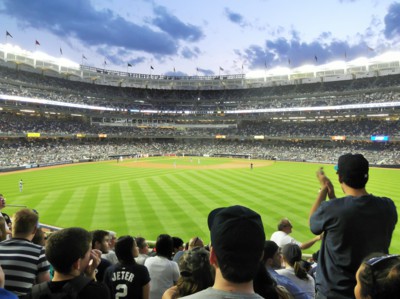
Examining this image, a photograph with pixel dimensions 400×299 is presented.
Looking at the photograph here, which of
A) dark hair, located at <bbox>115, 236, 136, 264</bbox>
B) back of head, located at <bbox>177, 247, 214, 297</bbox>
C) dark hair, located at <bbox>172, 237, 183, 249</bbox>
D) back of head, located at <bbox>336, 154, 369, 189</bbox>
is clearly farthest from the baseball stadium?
back of head, located at <bbox>336, 154, 369, 189</bbox>

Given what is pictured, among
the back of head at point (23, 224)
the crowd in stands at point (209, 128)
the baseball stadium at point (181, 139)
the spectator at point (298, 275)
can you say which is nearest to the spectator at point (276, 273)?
the spectator at point (298, 275)

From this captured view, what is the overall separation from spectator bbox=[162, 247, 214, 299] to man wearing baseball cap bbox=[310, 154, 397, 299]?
1.62 m

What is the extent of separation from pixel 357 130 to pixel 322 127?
989 cm

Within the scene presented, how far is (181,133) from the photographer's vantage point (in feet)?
330

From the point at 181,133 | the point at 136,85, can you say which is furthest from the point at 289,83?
the point at 136,85

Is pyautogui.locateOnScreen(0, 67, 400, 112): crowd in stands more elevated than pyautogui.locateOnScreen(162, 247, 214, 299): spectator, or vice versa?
pyautogui.locateOnScreen(0, 67, 400, 112): crowd in stands

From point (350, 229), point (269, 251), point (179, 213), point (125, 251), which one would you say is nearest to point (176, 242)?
point (125, 251)

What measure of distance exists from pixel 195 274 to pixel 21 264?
2.66 metres

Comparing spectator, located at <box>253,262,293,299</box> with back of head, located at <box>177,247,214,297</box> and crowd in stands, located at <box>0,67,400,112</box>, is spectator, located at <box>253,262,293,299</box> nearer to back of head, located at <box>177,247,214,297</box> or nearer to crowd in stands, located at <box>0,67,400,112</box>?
back of head, located at <box>177,247,214,297</box>

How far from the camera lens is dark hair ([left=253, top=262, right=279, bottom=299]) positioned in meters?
3.38

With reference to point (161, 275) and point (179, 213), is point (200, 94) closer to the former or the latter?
point (179, 213)

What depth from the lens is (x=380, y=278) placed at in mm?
2441

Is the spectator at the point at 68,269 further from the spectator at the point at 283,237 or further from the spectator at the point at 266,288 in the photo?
the spectator at the point at 283,237

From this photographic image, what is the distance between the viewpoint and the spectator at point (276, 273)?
438cm
